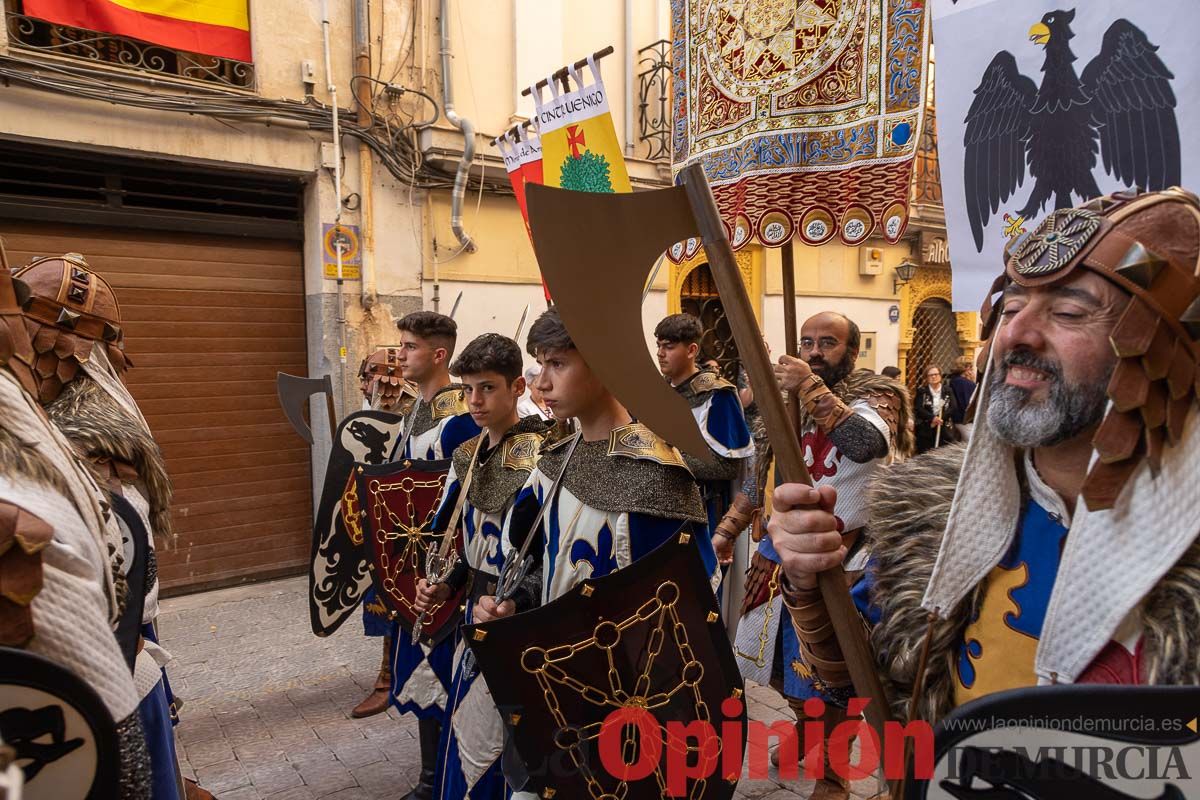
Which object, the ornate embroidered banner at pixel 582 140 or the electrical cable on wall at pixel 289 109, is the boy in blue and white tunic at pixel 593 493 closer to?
the ornate embroidered banner at pixel 582 140

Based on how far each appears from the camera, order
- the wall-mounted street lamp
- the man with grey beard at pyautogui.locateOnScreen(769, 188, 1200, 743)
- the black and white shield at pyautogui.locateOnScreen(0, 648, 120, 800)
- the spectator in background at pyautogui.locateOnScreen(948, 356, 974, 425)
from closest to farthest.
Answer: the black and white shield at pyautogui.locateOnScreen(0, 648, 120, 800) < the man with grey beard at pyautogui.locateOnScreen(769, 188, 1200, 743) < the spectator in background at pyautogui.locateOnScreen(948, 356, 974, 425) < the wall-mounted street lamp

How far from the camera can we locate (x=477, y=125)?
23.8ft

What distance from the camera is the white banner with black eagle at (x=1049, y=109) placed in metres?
1.74

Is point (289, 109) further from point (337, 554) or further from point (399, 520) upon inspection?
point (399, 520)

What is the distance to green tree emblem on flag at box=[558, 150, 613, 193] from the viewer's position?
9.98 ft

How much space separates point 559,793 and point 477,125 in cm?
680

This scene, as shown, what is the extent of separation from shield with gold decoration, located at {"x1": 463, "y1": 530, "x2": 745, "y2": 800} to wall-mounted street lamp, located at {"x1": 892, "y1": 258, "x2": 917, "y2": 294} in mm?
10741

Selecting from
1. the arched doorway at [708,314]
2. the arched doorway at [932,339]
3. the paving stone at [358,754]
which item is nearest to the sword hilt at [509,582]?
the paving stone at [358,754]

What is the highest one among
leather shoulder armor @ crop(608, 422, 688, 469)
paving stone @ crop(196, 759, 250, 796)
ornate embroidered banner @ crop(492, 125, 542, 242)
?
ornate embroidered banner @ crop(492, 125, 542, 242)

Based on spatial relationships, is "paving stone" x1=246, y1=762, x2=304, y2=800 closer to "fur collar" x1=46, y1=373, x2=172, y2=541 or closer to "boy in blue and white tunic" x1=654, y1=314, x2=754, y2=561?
"fur collar" x1=46, y1=373, x2=172, y2=541

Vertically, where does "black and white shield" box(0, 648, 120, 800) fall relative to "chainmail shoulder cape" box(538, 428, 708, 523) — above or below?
below

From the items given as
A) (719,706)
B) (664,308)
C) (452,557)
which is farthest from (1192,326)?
(664,308)

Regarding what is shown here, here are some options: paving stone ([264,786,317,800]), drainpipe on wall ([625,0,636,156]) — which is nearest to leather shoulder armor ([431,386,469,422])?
paving stone ([264,786,317,800])

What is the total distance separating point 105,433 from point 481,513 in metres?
1.21
